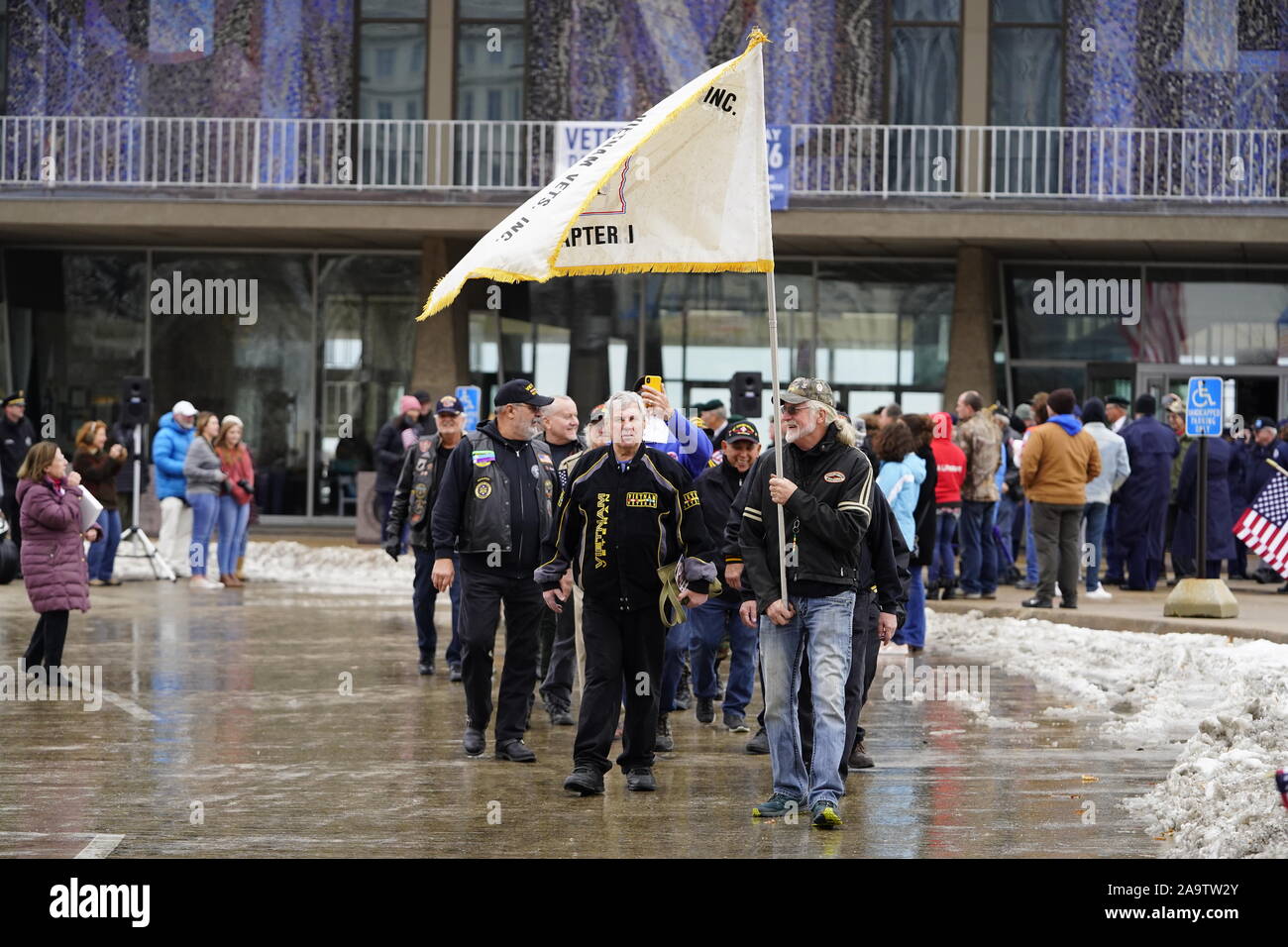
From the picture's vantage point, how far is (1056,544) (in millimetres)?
16406

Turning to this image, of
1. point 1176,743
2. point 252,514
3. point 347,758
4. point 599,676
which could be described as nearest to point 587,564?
point 599,676

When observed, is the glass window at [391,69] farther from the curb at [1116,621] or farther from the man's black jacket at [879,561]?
the man's black jacket at [879,561]

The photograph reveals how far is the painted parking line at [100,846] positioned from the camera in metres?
7.16

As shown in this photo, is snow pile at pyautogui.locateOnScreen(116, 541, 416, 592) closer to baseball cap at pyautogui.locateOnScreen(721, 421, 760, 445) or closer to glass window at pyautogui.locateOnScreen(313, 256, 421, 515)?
glass window at pyautogui.locateOnScreen(313, 256, 421, 515)

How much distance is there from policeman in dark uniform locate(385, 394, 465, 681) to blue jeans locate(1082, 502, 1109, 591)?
7406 mm

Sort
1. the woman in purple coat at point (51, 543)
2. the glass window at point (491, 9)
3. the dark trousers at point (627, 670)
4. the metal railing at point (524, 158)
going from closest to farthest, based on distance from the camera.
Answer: the dark trousers at point (627, 670)
the woman in purple coat at point (51, 543)
the metal railing at point (524, 158)
the glass window at point (491, 9)

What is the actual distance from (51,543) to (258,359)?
16.8 metres

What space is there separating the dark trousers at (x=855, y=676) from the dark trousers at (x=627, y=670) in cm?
76

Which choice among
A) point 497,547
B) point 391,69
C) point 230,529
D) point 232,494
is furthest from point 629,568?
point 391,69


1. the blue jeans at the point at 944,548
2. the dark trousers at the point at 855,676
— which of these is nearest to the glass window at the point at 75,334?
the blue jeans at the point at 944,548

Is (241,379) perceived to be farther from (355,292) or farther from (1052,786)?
(1052,786)

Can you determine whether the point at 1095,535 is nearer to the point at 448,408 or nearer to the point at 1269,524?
the point at 1269,524

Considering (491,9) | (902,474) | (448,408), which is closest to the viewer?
(448,408)

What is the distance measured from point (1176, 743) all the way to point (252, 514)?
14.7 m
